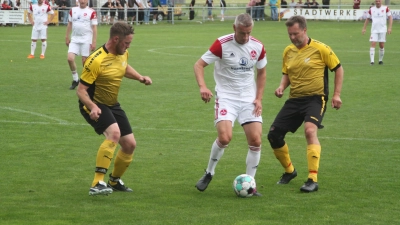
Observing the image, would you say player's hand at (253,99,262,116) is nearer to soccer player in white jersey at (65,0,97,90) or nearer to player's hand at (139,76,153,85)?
player's hand at (139,76,153,85)

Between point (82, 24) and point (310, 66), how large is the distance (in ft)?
34.8

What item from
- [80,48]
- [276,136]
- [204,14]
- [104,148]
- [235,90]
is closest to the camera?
[104,148]

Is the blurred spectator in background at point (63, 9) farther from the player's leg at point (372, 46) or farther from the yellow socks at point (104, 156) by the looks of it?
the yellow socks at point (104, 156)

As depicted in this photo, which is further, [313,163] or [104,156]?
[313,163]

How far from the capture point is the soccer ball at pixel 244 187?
323 inches

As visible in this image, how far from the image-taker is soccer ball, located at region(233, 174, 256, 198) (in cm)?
820

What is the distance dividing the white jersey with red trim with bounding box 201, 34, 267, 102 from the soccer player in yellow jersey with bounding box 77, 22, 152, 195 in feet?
2.73

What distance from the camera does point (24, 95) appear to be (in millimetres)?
17000

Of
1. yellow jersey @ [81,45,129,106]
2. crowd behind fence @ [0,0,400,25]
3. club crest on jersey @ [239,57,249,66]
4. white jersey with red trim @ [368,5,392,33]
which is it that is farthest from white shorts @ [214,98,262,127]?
crowd behind fence @ [0,0,400,25]

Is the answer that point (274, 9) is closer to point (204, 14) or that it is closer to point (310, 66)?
point (204, 14)

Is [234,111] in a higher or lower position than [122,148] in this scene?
higher

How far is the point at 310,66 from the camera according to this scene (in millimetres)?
8914

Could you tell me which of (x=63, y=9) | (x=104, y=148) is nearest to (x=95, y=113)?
(x=104, y=148)

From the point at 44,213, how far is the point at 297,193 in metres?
2.84
